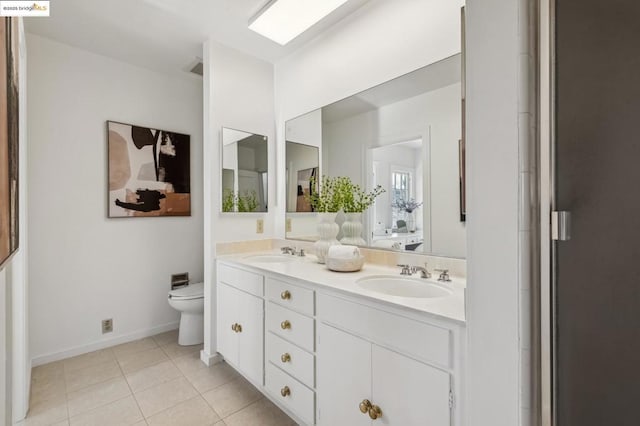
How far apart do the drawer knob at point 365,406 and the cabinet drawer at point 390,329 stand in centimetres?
26

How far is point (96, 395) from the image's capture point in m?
1.89

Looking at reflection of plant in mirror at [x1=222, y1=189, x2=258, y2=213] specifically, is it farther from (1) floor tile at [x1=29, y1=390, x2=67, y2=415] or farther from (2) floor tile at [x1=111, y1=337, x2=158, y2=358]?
(1) floor tile at [x1=29, y1=390, x2=67, y2=415]

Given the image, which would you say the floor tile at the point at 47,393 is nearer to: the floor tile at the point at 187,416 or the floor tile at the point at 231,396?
the floor tile at the point at 187,416

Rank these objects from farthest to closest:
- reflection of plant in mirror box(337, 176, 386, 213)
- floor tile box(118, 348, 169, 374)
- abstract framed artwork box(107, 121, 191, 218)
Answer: abstract framed artwork box(107, 121, 191, 218) < floor tile box(118, 348, 169, 374) < reflection of plant in mirror box(337, 176, 386, 213)

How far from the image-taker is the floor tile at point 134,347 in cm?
246

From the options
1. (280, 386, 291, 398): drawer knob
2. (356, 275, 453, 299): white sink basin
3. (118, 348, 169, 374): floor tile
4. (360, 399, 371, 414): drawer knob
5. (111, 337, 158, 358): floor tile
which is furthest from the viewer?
(111, 337, 158, 358): floor tile

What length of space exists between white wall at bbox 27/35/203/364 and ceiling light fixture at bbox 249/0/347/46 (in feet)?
4.48

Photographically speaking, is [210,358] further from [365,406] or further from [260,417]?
[365,406]

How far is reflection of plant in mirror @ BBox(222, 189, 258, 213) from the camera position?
2369 mm

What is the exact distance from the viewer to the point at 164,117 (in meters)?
2.86

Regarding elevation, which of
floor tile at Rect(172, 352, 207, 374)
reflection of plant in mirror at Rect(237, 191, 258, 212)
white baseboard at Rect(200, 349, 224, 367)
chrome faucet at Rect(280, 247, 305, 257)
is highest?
reflection of plant in mirror at Rect(237, 191, 258, 212)

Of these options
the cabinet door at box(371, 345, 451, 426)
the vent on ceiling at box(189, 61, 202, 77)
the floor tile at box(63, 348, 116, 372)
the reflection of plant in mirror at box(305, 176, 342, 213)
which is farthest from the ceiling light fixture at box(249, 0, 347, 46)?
the floor tile at box(63, 348, 116, 372)

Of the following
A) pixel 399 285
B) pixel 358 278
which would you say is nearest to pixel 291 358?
pixel 358 278

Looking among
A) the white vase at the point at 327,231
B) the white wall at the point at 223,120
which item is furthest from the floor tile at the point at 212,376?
the white vase at the point at 327,231
